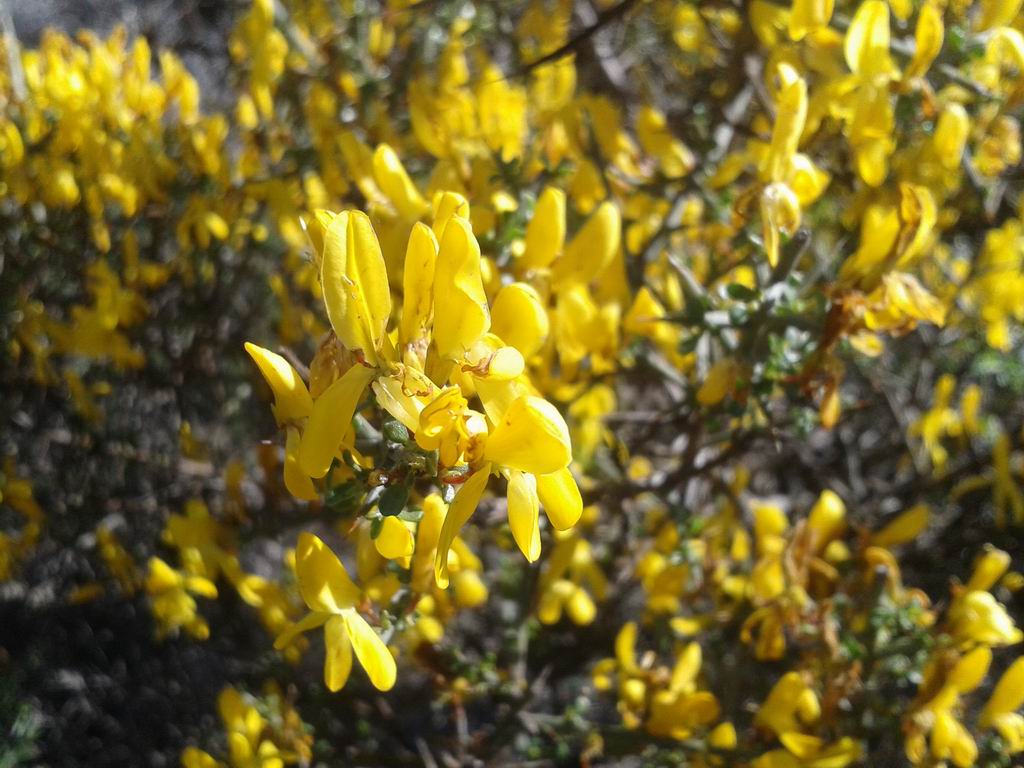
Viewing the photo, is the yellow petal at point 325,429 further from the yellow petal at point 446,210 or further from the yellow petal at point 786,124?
the yellow petal at point 786,124

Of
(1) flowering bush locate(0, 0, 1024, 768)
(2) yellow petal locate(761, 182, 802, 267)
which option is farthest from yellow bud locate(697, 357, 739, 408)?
(2) yellow petal locate(761, 182, 802, 267)

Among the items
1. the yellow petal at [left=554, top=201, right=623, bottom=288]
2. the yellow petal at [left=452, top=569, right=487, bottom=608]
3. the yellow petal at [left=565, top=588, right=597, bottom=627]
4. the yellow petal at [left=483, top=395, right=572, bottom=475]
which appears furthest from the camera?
the yellow petal at [left=565, top=588, right=597, bottom=627]

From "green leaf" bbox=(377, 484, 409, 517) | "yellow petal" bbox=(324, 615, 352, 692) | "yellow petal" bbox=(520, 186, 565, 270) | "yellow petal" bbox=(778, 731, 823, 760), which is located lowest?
"yellow petal" bbox=(778, 731, 823, 760)

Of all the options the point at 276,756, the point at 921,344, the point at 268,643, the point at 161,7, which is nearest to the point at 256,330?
the point at 268,643

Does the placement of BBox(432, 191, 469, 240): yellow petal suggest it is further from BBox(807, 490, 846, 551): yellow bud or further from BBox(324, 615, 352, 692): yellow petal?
BBox(807, 490, 846, 551): yellow bud

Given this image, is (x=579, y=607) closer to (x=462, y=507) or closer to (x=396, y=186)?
(x=396, y=186)

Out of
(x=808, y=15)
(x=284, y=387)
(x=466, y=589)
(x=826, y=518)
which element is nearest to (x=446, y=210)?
(x=284, y=387)

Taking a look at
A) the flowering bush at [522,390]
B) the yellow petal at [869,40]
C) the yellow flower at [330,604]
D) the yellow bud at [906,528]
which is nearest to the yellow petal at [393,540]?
the flowering bush at [522,390]

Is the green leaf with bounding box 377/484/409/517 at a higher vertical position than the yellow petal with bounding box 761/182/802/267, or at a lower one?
higher
